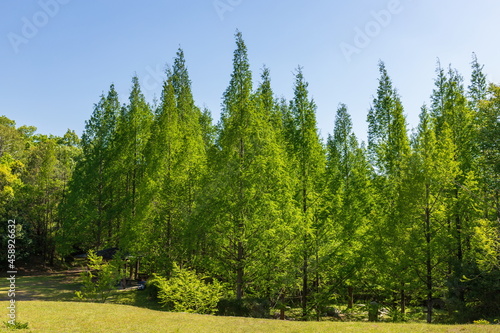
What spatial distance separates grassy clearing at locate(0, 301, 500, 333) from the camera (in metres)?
A: 11.0

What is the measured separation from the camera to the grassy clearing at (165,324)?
10977mm

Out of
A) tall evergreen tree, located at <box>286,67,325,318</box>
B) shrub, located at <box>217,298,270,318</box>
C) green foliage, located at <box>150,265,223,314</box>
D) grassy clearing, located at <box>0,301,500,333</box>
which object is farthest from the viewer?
tall evergreen tree, located at <box>286,67,325,318</box>

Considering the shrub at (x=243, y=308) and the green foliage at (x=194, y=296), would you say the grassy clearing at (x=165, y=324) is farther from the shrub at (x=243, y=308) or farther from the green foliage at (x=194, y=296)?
the shrub at (x=243, y=308)

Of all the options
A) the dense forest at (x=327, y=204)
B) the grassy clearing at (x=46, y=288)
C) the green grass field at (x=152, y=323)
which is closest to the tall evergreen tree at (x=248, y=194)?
the dense forest at (x=327, y=204)

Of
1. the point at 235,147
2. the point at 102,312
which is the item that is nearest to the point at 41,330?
the point at 102,312

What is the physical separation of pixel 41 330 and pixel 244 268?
30.0 feet

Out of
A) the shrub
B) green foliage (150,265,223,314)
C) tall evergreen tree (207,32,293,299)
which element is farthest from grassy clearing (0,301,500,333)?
tall evergreen tree (207,32,293,299)

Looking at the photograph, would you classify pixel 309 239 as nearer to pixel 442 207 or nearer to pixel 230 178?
pixel 230 178

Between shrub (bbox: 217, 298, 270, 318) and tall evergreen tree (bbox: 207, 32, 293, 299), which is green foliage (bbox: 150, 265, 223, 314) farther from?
tall evergreen tree (bbox: 207, 32, 293, 299)

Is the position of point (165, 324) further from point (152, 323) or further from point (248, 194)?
point (248, 194)

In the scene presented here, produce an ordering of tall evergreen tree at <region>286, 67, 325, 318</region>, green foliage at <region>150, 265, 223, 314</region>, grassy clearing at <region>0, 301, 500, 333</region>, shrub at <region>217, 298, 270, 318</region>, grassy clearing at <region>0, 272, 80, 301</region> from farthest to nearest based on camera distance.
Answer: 1. grassy clearing at <region>0, 272, 80, 301</region>
2. tall evergreen tree at <region>286, 67, 325, 318</region>
3. shrub at <region>217, 298, 270, 318</region>
4. green foliage at <region>150, 265, 223, 314</region>
5. grassy clearing at <region>0, 301, 500, 333</region>

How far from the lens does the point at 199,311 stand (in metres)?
16.2

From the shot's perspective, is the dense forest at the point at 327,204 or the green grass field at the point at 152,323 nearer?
the green grass field at the point at 152,323

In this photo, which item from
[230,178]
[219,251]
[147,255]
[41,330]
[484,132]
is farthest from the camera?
[147,255]
